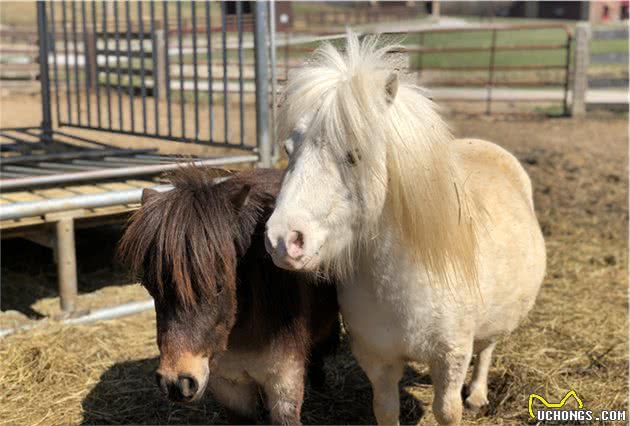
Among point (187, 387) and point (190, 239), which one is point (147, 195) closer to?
point (190, 239)

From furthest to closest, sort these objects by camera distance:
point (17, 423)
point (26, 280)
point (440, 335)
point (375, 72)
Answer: point (26, 280) < point (17, 423) < point (440, 335) < point (375, 72)

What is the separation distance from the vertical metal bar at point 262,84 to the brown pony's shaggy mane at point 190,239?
2.37 meters

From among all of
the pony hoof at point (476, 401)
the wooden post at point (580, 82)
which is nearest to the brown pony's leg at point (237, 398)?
the pony hoof at point (476, 401)

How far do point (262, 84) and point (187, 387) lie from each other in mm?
2920

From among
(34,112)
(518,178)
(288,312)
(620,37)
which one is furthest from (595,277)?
(34,112)

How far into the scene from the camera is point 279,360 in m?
2.45

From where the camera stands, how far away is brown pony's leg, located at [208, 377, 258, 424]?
8.55 feet

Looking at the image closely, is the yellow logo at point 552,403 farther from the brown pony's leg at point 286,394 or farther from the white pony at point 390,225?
the brown pony's leg at point 286,394

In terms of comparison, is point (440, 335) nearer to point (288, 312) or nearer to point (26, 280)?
point (288, 312)

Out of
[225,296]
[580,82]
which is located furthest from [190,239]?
[580,82]

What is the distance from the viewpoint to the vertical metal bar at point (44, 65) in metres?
5.93

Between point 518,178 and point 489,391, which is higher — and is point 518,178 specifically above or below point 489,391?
above

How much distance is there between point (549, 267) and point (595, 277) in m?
0.35

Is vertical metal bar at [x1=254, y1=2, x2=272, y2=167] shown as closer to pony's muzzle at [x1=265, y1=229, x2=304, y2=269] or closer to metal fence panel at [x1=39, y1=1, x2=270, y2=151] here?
metal fence panel at [x1=39, y1=1, x2=270, y2=151]
